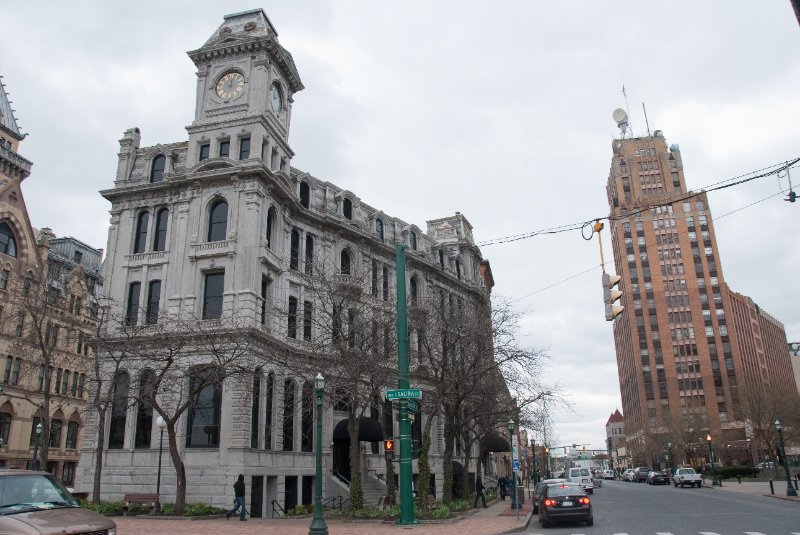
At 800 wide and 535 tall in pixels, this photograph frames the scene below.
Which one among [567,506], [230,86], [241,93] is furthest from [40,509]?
[230,86]

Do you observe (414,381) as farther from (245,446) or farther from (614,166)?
(614,166)

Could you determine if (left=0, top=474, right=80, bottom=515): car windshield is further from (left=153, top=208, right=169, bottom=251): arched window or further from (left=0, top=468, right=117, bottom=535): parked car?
(left=153, top=208, right=169, bottom=251): arched window

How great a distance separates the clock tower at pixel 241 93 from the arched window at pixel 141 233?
4514mm

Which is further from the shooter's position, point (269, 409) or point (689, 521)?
point (269, 409)

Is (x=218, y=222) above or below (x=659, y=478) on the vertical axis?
above

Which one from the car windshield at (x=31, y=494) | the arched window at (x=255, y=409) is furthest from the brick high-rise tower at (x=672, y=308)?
the car windshield at (x=31, y=494)

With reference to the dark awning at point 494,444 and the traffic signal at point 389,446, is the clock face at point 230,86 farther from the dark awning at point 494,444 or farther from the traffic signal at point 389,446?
the dark awning at point 494,444

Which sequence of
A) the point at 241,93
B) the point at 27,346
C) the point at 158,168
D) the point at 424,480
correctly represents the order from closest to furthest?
the point at 424,480
the point at 241,93
the point at 158,168
the point at 27,346

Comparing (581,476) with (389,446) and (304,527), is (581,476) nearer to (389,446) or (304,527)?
(389,446)

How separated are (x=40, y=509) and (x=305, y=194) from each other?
3348 cm

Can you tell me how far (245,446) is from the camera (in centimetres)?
3077

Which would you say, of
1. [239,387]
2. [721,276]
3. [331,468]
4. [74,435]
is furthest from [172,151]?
[721,276]

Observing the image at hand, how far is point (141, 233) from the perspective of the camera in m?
37.2

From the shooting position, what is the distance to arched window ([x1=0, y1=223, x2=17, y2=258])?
54906mm
